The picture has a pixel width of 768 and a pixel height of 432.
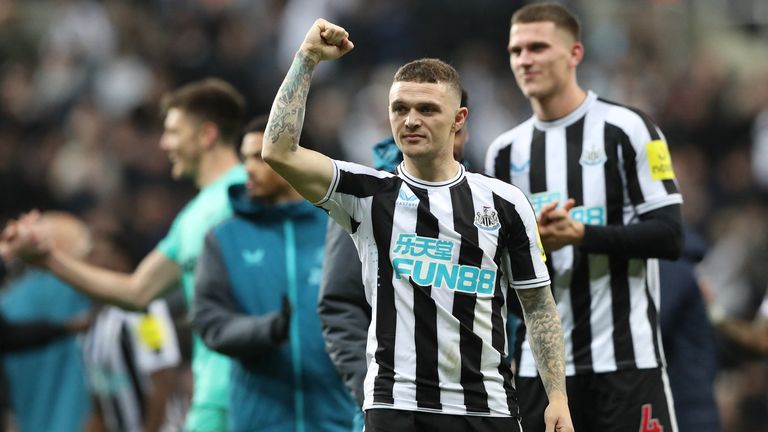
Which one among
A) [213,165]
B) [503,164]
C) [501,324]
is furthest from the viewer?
[213,165]

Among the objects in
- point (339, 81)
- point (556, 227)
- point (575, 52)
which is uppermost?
point (339, 81)

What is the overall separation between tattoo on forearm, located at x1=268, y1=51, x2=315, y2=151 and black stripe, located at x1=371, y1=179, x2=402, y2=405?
0.40 metres

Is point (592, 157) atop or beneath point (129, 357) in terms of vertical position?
atop

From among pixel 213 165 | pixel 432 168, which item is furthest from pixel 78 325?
pixel 432 168

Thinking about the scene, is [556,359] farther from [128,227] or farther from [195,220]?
[128,227]

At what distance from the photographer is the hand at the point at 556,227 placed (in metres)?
5.40

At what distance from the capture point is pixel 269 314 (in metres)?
6.46

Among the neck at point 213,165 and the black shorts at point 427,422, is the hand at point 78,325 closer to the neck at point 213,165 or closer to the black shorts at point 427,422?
the neck at point 213,165

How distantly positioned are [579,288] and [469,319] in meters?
1.29

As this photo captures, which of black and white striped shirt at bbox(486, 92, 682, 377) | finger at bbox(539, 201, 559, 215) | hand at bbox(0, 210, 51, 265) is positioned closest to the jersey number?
black and white striped shirt at bbox(486, 92, 682, 377)

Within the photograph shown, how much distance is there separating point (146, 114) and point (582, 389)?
35.5ft

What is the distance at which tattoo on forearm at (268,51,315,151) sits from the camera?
183 inches

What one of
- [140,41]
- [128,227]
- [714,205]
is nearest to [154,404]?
[128,227]

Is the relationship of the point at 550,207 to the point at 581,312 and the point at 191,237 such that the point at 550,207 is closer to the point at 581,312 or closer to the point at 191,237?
the point at 581,312
